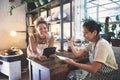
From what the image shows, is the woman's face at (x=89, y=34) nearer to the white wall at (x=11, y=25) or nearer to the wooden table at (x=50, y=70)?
the wooden table at (x=50, y=70)

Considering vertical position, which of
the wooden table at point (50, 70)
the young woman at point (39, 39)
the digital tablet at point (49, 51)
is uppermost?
the young woman at point (39, 39)

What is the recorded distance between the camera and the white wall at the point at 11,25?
4.27m

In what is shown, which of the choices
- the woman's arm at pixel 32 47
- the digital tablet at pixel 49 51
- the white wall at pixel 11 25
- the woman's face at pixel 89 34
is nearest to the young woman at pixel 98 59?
the woman's face at pixel 89 34

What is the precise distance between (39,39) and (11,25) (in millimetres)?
2850

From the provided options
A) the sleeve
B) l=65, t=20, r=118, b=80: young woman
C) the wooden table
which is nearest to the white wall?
the wooden table

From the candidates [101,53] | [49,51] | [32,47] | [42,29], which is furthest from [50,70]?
[42,29]

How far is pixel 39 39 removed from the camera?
194 centimetres

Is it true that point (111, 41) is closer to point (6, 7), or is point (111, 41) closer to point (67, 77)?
point (67, 77)

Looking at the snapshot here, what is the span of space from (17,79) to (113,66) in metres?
2.85

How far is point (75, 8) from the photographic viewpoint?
294 cm

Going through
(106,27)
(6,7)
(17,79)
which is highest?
(6,7)

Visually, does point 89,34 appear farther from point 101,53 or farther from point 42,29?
point 42,29

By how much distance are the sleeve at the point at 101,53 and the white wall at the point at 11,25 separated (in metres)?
3.63

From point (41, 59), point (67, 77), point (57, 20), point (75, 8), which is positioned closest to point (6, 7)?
point (57, 20)
